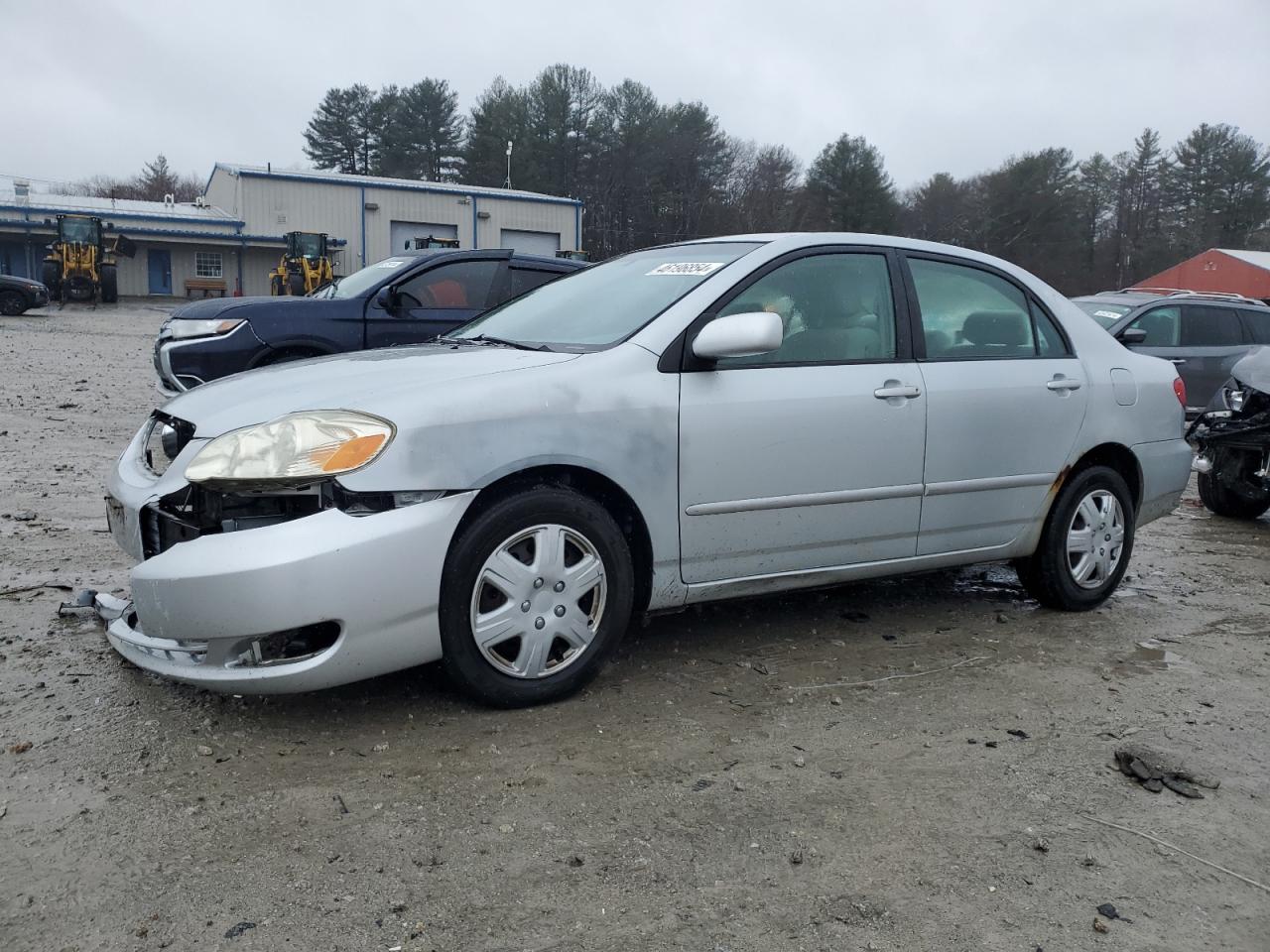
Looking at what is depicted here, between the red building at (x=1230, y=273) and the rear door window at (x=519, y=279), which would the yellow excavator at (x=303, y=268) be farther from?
the red building at (x=1230, y=273)

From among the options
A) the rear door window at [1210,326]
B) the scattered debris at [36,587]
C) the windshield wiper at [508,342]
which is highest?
the rear door window at [1210,326]

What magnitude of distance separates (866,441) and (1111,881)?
1.83 metres

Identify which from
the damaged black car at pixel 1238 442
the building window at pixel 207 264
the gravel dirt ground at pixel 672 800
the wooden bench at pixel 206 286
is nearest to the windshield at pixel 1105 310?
the damaged black car at pixel 1238 442

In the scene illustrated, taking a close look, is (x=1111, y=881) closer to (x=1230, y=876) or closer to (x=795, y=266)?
(x=1230, y=876)

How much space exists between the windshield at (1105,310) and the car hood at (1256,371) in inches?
136

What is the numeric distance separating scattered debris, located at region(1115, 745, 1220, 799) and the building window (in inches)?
1747

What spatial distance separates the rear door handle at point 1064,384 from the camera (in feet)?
14.9

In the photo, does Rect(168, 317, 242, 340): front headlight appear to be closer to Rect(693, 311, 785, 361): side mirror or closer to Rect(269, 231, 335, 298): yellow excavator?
Rect(693, 311, 785, 361): side mirror

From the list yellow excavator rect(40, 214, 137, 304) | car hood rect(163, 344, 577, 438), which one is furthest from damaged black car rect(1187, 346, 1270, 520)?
yellow excavator rect(40, 214, 137, 304)

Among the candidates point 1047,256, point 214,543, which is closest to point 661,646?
point 214,543

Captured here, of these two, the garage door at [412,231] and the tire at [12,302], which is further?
the garage door at [412,231]

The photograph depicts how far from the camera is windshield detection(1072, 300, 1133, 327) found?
35.9 feet

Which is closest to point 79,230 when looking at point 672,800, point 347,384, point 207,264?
point 207,264

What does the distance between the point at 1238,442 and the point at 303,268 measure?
29.1 meters
